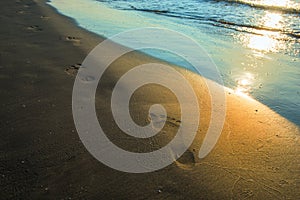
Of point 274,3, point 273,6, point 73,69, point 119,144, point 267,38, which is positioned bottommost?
point 119,144

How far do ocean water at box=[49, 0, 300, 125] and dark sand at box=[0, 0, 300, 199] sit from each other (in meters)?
0.66

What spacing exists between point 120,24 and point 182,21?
2273 mm

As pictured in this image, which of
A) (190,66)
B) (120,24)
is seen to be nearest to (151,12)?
(120,24)

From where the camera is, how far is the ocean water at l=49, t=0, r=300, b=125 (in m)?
4.15

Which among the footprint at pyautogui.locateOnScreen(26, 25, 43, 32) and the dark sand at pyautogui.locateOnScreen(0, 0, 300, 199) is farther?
the footprint at pyautogui.locateOnScreen(26, 25, 43, 32)

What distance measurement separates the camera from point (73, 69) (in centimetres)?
405

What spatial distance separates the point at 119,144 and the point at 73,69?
1914 millimetres

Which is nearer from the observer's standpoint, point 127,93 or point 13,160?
point 13,160

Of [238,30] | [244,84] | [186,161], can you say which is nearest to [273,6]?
[238,30]

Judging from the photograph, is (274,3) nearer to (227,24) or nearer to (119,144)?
(227,24)

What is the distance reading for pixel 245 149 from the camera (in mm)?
2623

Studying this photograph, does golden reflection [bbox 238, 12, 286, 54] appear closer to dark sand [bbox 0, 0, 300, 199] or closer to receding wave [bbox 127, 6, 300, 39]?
receding wave [bbox 127, 6, 300, 39]

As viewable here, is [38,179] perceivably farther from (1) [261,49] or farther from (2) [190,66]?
(1) [261,49]

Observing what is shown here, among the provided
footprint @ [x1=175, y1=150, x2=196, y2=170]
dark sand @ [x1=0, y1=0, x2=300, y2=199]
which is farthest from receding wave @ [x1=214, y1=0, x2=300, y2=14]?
footprint @ [x1=175, y1=150, x2=196, y2=170]
